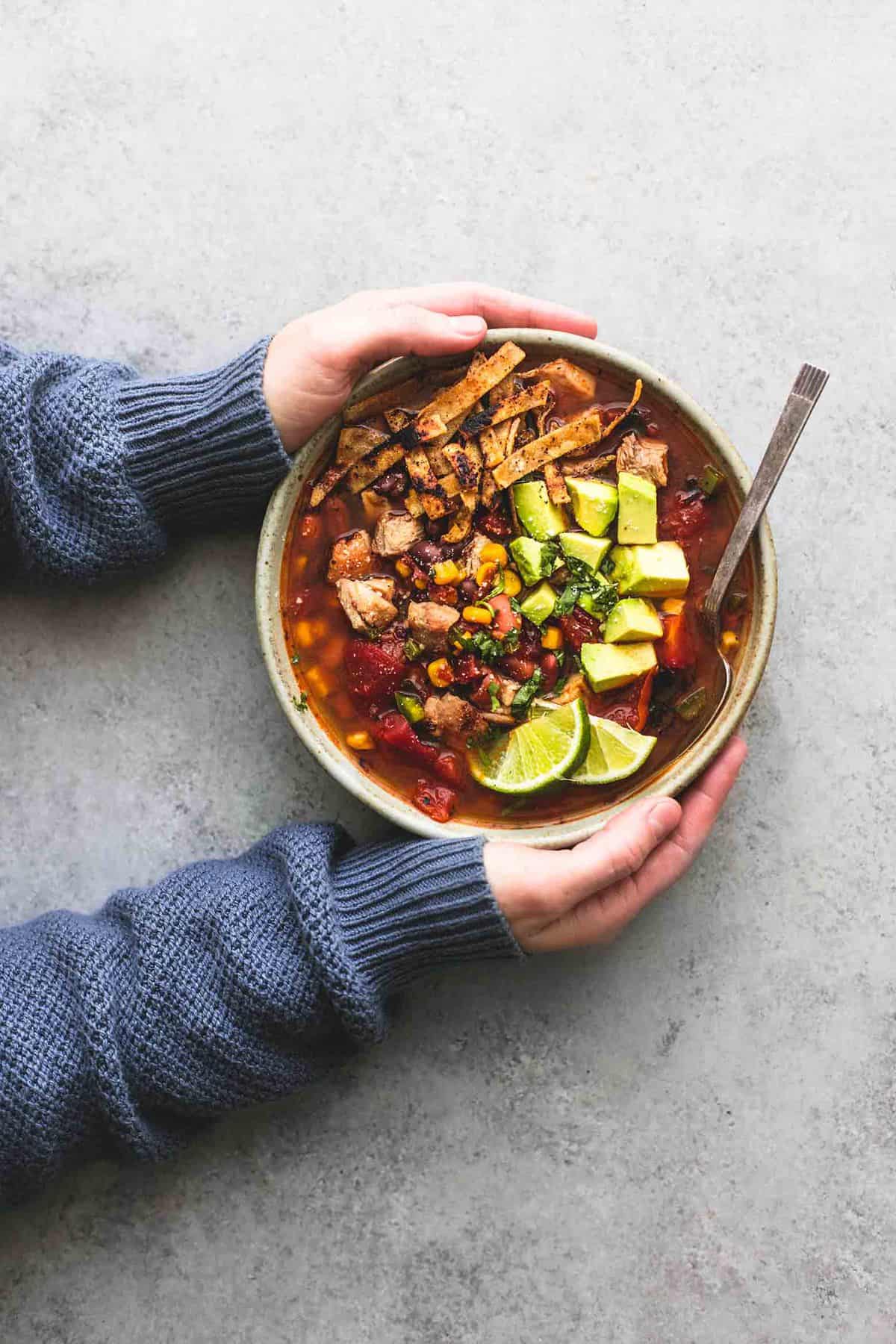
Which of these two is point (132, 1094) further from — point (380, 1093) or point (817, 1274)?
point (817, 1274)

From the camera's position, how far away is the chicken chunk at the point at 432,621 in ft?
7.87

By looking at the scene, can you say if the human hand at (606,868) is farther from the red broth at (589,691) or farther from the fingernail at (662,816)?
the red broth at (589,691)

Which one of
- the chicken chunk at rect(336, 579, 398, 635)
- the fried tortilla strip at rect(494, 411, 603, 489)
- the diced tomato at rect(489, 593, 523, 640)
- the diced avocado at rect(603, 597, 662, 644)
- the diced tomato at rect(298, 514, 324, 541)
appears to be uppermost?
the fried tortilla strip at rect(494, 411, 603, 489)

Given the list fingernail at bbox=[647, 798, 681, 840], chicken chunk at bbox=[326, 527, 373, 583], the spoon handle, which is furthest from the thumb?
fingernail at bbox=[647, 798, 681, 840]

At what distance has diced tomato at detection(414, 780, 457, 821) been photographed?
2.45 meters

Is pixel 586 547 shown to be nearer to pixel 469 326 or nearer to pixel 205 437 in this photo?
pixel 469 326

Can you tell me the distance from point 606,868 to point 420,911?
0.39 metres

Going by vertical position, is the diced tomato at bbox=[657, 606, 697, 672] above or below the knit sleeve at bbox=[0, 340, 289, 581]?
below

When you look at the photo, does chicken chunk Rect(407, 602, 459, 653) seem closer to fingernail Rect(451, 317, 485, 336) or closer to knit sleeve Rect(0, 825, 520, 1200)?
knit sleeve Rect(0, 825, 520, 1200)

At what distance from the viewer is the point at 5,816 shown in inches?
106

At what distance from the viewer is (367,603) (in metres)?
2.42

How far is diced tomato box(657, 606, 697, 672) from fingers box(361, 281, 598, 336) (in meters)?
0.62

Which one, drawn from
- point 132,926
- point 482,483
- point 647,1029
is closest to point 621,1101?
point 647,1029

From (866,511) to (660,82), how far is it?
1.06 m
